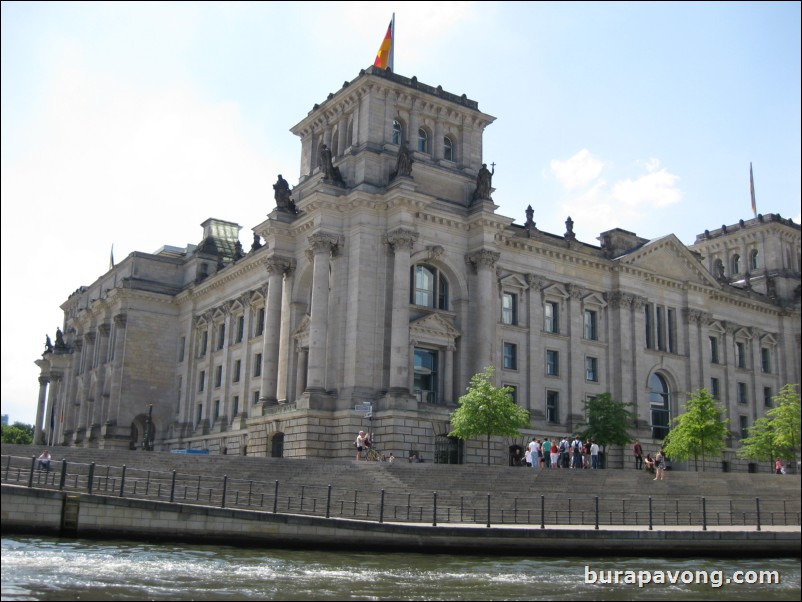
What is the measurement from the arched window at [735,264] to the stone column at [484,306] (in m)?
40.2

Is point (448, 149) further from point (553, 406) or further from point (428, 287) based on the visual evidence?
point (553, 406)

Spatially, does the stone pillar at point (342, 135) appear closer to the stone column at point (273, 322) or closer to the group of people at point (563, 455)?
the stone column at point (273, 322)

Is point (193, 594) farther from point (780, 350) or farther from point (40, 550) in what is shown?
point (780, 350)

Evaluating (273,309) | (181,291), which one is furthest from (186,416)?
(273,309)

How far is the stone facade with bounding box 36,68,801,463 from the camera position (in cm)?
5259

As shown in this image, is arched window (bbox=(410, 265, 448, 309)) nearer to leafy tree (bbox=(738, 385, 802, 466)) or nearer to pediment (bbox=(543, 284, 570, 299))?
pediment (bbox=(543, 284, 570, 299))

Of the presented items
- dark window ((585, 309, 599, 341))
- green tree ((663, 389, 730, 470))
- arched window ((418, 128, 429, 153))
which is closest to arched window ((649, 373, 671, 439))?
dark window ((585, 309, 599, 341))

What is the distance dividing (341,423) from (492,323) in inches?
458

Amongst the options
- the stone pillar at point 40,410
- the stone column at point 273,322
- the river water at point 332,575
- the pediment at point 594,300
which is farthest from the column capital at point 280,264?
the stone pillar at point 40,410

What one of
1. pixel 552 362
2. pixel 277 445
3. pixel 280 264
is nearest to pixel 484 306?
pixel 552 362

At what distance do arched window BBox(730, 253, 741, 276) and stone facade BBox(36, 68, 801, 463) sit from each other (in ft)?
9.44

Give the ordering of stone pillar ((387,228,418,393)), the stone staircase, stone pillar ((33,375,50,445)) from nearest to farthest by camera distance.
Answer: the stone staircase < stone pillar ((387,228,418,393)) < stone pillar ((33,375,50,445))

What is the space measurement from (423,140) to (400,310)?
1371cm

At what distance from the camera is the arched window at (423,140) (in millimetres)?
59281
